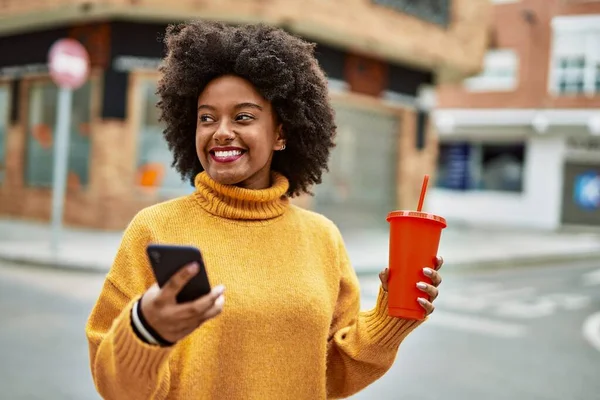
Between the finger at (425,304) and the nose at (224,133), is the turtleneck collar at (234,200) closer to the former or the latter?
the nose at (224,133)

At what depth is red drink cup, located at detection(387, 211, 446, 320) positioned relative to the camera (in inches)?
63.1

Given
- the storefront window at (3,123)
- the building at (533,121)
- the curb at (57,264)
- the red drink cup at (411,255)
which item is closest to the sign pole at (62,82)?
the curb at (57,264)

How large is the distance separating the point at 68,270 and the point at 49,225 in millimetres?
5535

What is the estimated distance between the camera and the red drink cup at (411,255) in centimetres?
160

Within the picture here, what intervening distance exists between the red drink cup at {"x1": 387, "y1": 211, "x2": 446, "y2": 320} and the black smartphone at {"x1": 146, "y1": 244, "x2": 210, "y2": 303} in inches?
23.1

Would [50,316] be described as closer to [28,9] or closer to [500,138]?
[28,9]

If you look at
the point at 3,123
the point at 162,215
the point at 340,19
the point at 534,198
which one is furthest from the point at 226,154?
the point at 534,198

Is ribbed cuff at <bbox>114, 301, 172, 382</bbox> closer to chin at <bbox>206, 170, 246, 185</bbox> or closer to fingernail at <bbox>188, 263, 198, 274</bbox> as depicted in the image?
fingernail at <bbox>188, 263, 198, 274</bbox>

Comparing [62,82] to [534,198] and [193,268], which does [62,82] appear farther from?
[534,198]

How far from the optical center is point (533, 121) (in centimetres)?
2316

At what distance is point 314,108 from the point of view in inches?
74.2

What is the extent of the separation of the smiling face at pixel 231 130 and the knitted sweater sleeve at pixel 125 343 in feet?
0.81

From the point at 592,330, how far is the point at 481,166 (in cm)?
1914

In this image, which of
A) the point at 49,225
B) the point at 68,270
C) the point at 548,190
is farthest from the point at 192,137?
the point at 548,190
